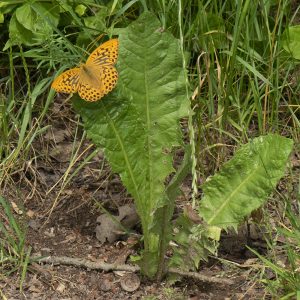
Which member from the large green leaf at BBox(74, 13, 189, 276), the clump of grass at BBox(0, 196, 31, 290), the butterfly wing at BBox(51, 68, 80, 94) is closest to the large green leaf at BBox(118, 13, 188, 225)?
the large green leaf at BBox(74, 13, 189, 276)

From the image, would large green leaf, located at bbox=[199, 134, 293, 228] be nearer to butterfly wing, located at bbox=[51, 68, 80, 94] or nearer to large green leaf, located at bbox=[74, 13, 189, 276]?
large green leaf, located at bbox=[74, 13, 189, 276]

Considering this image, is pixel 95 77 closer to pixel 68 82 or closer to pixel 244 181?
pixel 68 82

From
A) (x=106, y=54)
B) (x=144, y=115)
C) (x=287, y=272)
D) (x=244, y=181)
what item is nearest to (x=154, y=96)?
(x=144, y=115)

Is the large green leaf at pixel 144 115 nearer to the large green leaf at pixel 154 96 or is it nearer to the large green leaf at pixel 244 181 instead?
the large green leaf at pixel 154 96

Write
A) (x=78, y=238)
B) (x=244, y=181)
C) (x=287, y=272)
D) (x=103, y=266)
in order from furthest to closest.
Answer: (x=78, y=238)
(x=103, y=266)
(x=244, y=181)
(x=287, y=272)

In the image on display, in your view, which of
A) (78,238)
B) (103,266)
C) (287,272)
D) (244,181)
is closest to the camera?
(287,272)

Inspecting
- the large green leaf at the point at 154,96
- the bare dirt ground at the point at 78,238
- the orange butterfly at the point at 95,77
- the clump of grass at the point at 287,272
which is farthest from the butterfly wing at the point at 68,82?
the clump of grass at the point at 287,272

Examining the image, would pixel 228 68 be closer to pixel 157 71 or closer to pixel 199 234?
pixel 157 71
